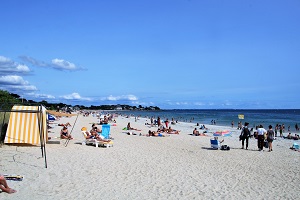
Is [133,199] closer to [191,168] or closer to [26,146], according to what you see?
[191,168]

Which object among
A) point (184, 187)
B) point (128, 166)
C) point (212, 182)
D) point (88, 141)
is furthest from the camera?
point (88, 141)

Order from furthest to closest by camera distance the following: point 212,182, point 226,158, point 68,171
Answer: point 226,158
point 68,171
point 212,182

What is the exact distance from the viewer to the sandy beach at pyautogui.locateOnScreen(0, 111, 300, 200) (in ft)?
21.8

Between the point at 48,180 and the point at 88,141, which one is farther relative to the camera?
the point at 88,141

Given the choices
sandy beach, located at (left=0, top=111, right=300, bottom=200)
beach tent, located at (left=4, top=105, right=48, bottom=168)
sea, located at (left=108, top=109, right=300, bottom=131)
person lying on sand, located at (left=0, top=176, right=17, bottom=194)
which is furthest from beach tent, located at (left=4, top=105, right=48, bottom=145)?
sea, located at (left=108, top=109, right=300, bottom=131)

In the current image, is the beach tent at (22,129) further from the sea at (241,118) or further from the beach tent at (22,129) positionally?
the sea at (241,118)

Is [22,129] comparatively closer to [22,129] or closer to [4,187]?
[22,129]

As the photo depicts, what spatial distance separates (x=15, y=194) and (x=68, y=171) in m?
2.35

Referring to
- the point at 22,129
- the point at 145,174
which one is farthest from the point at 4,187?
the point at 22,129

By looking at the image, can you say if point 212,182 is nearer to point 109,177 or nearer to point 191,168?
point 191,168

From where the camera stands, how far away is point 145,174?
8.48 m

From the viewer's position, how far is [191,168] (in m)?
9.55

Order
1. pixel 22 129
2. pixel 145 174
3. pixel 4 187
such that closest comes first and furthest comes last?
1. pixel 4 187
2. pixel 145 174
3. pixel 22 129

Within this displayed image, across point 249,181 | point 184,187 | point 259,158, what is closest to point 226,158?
point 259,158
